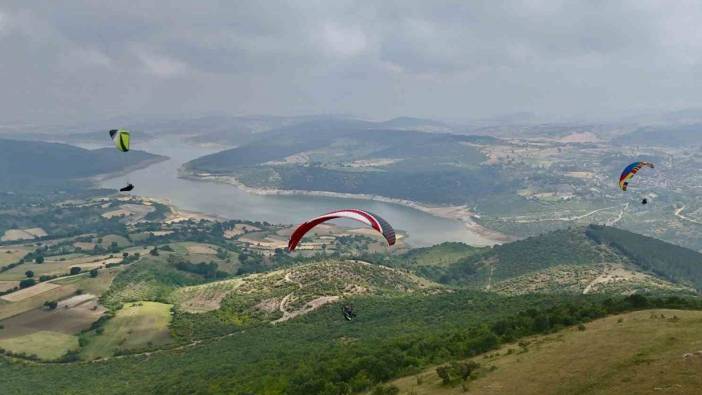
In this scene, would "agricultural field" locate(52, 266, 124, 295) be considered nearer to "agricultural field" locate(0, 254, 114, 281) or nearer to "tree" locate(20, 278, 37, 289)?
"tree" locate(20, 278, 37, 289)

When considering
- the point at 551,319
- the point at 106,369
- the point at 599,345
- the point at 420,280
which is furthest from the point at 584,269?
the point at 106,369

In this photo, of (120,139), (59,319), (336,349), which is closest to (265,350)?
(336,349)

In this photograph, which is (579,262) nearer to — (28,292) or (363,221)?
(363,221)

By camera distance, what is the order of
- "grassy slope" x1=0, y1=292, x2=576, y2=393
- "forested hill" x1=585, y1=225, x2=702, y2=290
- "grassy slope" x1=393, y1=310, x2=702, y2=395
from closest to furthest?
"grassy slope" x1=393, y1=310, x2=702, y2=395 → "grassy slope" x1=0, y1=292, x2=576, y2=393 → "forested hill" x1=585, y1=225, x2=702, y2=290

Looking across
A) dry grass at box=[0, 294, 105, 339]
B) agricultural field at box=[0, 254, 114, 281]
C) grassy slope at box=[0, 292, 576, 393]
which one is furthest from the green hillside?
agricultural field at box=[0, 254, 114, 281]

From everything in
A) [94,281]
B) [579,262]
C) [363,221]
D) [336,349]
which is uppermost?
[363,221]

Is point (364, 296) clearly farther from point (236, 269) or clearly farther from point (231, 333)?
point (236, 269)
